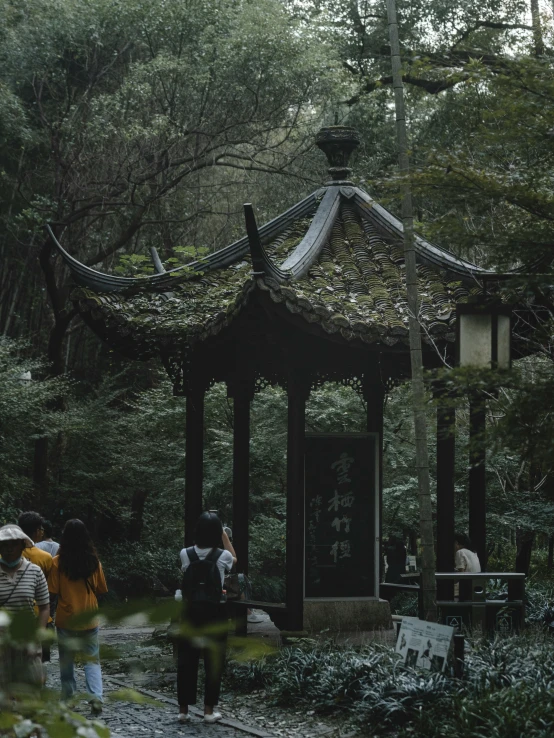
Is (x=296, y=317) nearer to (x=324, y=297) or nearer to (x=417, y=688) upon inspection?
(x=324, y=297)

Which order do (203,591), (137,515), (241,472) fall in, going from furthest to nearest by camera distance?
(137,515) < (241,472) < (203,591)

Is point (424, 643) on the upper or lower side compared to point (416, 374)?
lower

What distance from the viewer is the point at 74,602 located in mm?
6441

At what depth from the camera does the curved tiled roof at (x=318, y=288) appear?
845cm

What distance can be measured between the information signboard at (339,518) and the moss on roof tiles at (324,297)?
1.42 meters

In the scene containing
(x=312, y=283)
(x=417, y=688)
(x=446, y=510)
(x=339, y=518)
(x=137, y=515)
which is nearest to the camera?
(x=417, y=688)

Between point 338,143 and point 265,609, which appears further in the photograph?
point 338,143

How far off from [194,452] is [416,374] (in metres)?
3.35

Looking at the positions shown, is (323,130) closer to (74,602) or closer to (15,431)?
(74,602)

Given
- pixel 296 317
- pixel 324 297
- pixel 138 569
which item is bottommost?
pixel 138 569

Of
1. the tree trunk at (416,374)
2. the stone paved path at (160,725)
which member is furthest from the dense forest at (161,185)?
the stone paved path at (160,725)

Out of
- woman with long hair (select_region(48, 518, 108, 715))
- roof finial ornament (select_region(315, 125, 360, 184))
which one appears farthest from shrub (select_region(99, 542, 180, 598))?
woman with long hair (select_region(48, 518, 108, 715))

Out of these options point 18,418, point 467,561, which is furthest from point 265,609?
point 18,418

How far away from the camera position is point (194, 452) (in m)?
10.0
